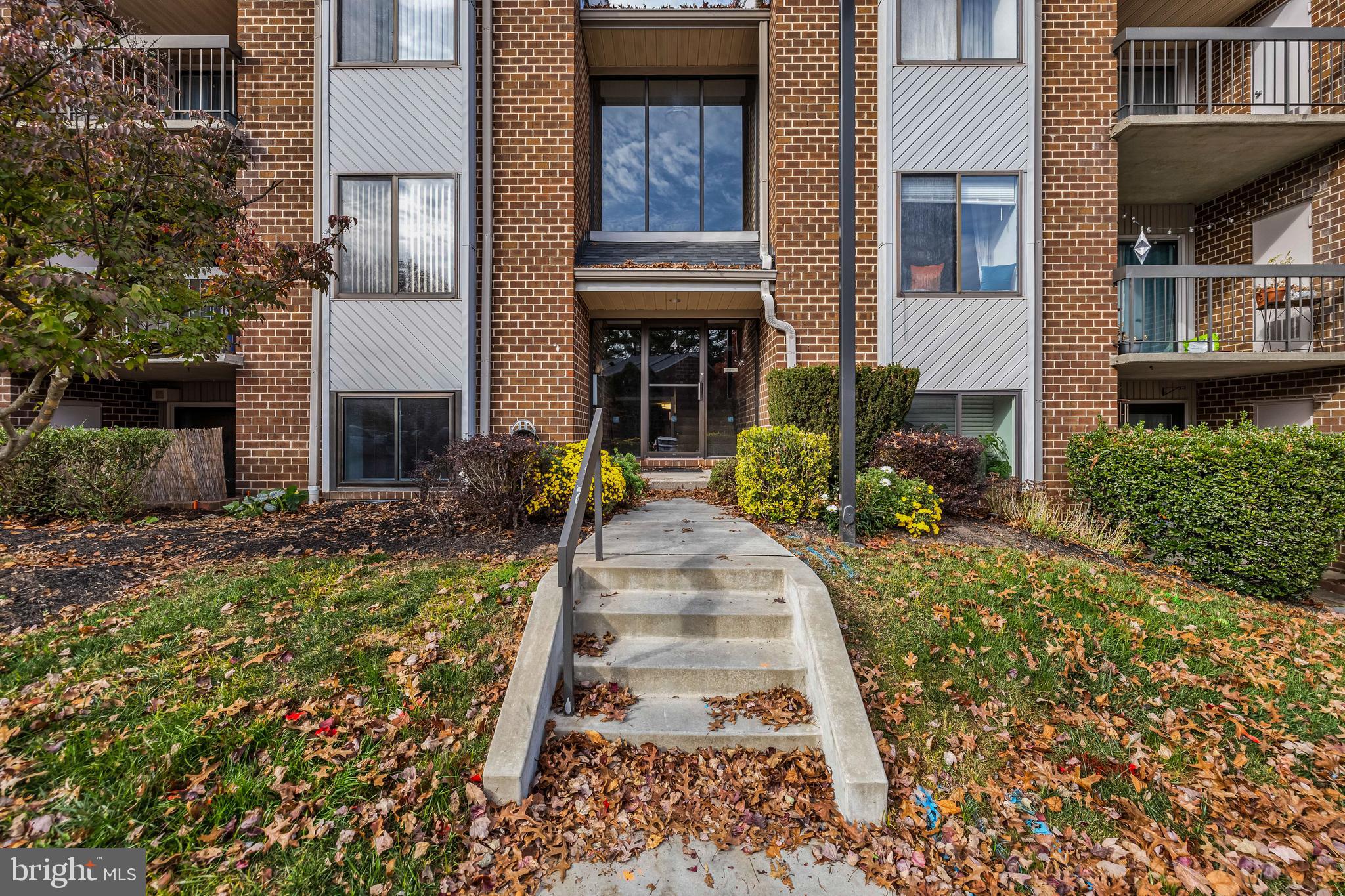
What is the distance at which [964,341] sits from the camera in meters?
7.89

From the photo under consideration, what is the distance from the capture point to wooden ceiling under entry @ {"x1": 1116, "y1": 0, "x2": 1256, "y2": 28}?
8.52 meters

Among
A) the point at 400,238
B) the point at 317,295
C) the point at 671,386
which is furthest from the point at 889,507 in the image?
the point at 317,295

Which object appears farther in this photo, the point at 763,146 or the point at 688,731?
the point at 763,146

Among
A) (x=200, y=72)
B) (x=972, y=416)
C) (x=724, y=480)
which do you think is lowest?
(x=724, y=480)

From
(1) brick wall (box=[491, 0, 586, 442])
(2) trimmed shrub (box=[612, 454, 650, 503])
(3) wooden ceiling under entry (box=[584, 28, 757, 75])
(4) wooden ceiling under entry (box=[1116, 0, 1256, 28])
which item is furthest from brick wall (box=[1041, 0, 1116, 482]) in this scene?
(1) brick wall (box=[491, 0, 586, 442])

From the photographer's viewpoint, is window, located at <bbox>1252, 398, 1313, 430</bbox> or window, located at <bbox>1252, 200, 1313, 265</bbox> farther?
window, located at <bbox>1252, 200, 1313, 265</bbox>

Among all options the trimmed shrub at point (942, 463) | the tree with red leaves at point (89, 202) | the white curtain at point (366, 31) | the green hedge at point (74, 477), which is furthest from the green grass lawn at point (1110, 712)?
the white curtain at point (366, 31)

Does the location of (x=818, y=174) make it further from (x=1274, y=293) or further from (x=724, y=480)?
(x=1274, y=293)

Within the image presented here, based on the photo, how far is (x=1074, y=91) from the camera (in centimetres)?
789

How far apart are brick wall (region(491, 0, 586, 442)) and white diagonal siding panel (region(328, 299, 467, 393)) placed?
575mm

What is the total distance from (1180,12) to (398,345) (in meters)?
13.4

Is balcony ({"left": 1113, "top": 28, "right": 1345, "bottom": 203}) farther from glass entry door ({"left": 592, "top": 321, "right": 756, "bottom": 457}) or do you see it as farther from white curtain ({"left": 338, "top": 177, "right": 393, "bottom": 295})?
white curtain ({"left": 338, "top": 177, "right": 393, "bottom": 295})

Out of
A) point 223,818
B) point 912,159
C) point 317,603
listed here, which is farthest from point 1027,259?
point 223,818

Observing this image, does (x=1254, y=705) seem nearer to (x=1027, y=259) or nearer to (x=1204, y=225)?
(x=1027, y=259)
